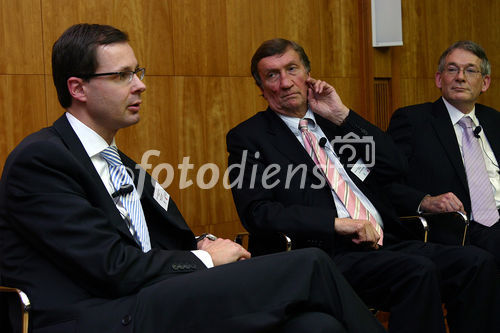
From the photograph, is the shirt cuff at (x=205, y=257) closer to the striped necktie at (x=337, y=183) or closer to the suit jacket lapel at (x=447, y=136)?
the striped necktie at (x=337, y=183)

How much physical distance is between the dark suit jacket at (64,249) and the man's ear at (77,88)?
0.32 meters

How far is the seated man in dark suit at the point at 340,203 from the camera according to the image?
312 cm

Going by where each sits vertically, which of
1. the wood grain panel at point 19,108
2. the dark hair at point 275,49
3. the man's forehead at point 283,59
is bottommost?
the wood grain panel at point 19,108

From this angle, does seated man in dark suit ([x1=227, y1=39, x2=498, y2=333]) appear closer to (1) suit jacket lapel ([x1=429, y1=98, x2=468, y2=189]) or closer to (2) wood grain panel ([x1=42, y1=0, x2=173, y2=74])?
(1) suit jacket lapel ([x1=429, y1=98, x2=468, y2=189])

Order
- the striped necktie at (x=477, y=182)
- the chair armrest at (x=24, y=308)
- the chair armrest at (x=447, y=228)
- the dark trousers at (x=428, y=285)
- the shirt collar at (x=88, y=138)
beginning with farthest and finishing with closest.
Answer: the striped necktie at (x=477, y=182) < the chair armrest at (x=447, y=228) < the dark trousers at (x=428, y=285) < the shirt collar at (x=88, y=138) < the chair armrest at (x=24, y=308)

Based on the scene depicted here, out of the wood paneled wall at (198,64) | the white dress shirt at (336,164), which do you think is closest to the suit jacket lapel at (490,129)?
the white dress shirt at (336,164)

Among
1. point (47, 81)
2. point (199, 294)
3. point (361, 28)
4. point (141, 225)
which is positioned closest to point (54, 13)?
point (47, 81)

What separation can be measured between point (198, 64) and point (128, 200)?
7.59 feet

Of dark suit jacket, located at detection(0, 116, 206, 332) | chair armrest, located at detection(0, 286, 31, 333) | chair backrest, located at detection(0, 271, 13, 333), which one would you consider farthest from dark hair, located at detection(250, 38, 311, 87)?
chair armrest, located at detection(0, 286, 31, 333)

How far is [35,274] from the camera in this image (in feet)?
7.42

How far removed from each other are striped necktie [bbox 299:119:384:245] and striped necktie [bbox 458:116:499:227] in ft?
2.82

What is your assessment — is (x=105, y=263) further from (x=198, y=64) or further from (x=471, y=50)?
(x=471, y=50)

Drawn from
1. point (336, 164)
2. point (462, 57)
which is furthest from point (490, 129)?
point (336, 164)

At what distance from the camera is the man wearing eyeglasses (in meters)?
3.96
